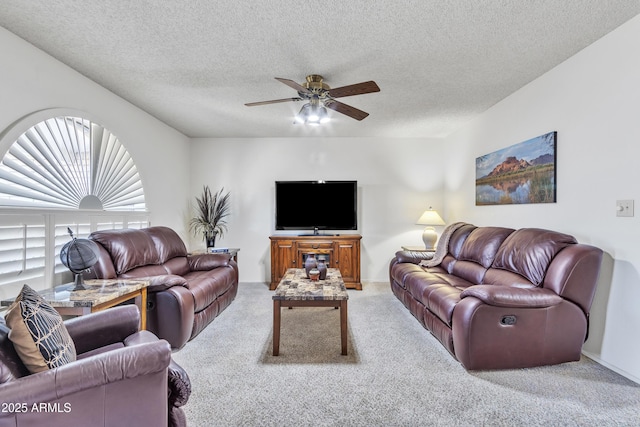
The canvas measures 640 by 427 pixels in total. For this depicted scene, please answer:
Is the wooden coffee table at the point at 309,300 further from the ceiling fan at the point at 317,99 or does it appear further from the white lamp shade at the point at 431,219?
the white lamp shade at the point at 431,219

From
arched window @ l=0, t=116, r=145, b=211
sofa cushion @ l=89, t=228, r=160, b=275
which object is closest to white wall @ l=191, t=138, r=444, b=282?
arched window @ l=0, t=116, r=145, b=211

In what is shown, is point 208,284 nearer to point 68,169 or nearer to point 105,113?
point 68,169

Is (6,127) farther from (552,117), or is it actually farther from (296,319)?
(552,117)

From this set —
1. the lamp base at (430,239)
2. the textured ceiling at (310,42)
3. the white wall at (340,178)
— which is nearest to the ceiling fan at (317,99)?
the textured ceiling at (310,42)

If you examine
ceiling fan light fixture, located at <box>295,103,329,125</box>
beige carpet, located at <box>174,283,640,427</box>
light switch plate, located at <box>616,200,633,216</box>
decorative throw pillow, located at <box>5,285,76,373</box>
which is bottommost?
beige carpet, located at <box>174,283,640,427</box>

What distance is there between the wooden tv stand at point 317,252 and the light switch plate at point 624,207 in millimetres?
2950

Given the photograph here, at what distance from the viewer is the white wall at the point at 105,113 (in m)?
2.16

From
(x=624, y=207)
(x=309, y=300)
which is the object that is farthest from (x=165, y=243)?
(x=624, y=207)

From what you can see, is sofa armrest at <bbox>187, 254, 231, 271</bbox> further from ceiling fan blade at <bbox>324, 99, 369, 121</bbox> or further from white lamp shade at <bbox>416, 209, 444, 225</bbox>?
white lamp shade at <bbox>416, 209, 444, 225</bbox>

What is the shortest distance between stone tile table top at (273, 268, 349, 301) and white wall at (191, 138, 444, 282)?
6.40 feet

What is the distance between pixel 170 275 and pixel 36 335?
1604mm

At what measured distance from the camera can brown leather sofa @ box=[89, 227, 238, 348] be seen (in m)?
2.50

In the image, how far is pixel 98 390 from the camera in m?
1.16

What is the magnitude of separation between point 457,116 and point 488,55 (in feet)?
5.29
